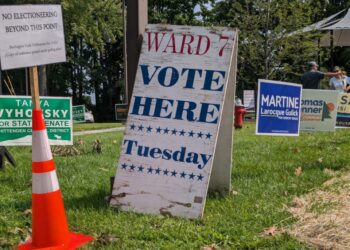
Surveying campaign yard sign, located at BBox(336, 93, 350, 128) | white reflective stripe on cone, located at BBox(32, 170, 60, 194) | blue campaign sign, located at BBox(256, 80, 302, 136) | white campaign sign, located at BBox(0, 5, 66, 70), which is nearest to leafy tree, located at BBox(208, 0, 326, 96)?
campaign yard sign, located at BBox(336, 93, 350, 128)

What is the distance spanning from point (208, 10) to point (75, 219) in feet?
156

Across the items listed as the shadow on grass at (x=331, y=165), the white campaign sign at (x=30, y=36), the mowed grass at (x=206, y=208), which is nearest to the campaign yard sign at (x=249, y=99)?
the mowed grass at (x=206, y=208)

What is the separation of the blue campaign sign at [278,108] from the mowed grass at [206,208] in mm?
1164

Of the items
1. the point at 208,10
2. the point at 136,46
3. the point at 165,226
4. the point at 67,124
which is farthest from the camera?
the point at 208,10

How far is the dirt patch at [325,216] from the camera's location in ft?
12.8

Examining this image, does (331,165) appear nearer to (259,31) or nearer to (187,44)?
(187,44)

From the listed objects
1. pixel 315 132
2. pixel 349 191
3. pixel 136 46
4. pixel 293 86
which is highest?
pixel 136 46

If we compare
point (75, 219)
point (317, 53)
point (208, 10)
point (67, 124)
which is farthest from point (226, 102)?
Answer: point (208, 10)

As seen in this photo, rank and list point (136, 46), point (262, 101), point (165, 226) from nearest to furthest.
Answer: point (165, 226) < point (136, 46) < point (262, 101)

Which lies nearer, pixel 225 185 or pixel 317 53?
pixel 225 185

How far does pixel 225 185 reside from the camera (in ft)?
17.4

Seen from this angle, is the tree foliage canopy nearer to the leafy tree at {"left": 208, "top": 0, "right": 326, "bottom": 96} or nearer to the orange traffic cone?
the leafy tree at {"left": 208, "top": 0, "right": 326, "bottom": 96}

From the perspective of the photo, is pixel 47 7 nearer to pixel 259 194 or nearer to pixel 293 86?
pixel 259 194

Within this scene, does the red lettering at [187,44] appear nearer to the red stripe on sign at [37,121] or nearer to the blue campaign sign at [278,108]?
the red stripe on sign at [37,121]
